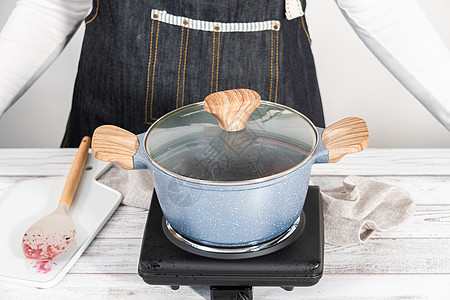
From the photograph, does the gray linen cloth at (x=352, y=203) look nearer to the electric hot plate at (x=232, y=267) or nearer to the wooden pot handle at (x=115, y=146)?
the electric hot plate at (x=232, y=267)

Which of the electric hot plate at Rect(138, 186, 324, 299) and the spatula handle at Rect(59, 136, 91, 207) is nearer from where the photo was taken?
the electric hot plate at Rect(138, 186, 324, 299)

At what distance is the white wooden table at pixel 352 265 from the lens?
31.6 inches

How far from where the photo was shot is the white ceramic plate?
83 cm

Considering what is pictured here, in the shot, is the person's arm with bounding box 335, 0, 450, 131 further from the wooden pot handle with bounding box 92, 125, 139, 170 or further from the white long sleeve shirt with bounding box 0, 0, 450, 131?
the wooden pot handle with bounding box 92, 125, 139, 170

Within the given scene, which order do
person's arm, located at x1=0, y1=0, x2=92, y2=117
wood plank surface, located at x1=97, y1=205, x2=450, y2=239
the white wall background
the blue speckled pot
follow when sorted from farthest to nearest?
the white wall background
person's arm, located at x1=0, y1=0, x2=92, y2=117
wood plank surface, located at x1=97, y1=205, x2=450, y2=239
the blue speckled pot

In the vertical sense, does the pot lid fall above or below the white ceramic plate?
above

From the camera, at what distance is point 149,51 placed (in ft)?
4.34

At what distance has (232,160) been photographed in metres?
0.69

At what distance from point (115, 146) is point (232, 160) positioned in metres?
0.18

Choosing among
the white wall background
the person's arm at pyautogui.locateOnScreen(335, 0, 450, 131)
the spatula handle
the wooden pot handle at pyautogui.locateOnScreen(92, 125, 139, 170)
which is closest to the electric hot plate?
the wooden pot handle at pyautogui.locateOnScreen(92, 125, 139, 170)

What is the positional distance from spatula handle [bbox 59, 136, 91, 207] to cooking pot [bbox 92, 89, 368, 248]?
244mm

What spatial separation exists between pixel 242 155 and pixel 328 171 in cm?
46

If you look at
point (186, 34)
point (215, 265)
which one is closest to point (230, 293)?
point (215, 265)

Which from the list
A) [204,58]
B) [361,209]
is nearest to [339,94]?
[204,58]
